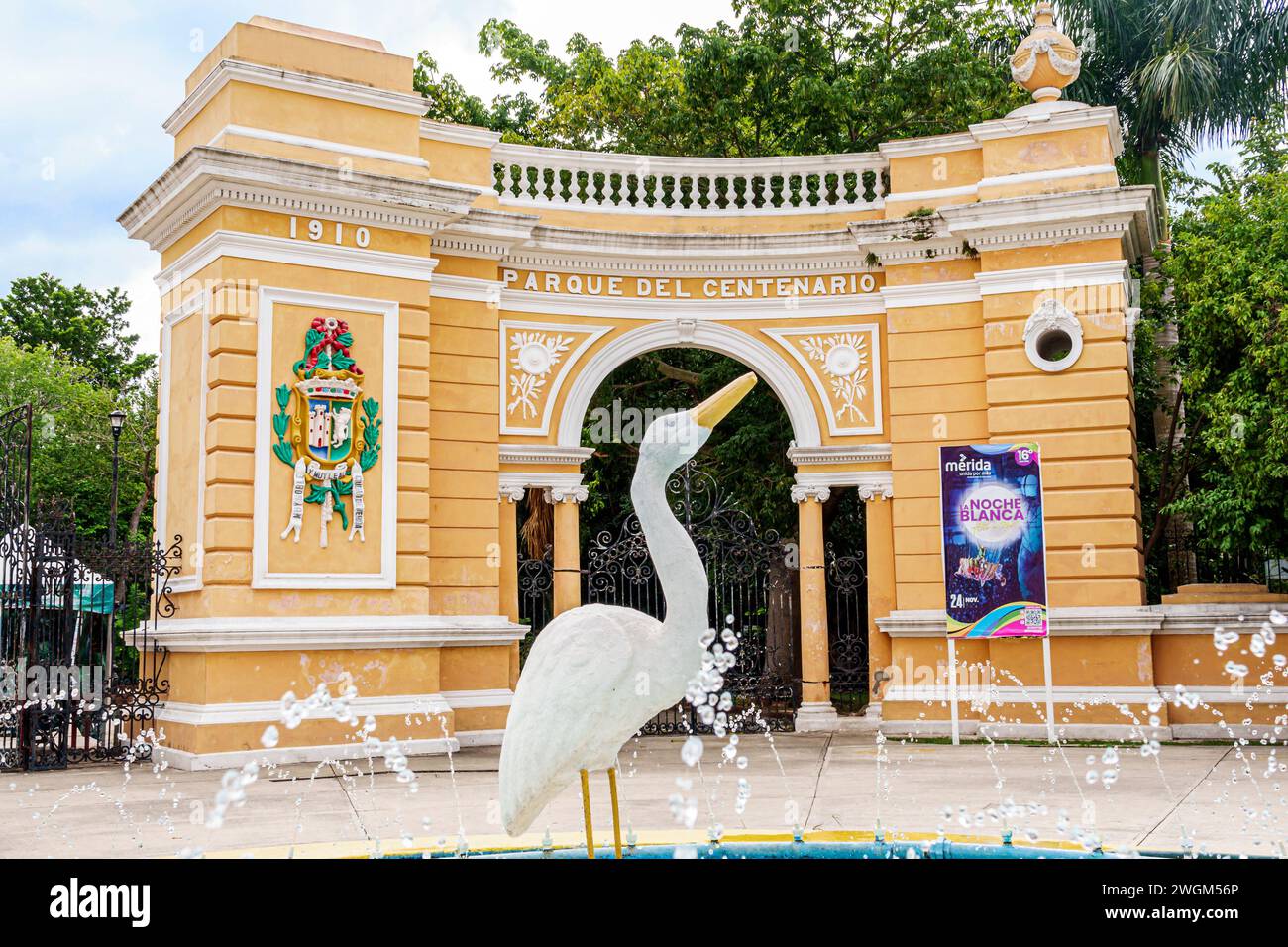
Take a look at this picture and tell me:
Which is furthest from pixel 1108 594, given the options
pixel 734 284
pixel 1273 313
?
pixel 734 284

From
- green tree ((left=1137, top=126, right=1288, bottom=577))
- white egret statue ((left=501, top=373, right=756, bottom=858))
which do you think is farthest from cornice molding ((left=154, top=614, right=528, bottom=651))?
green tree ((left=1137, top=126, right=1288, bottom=577))

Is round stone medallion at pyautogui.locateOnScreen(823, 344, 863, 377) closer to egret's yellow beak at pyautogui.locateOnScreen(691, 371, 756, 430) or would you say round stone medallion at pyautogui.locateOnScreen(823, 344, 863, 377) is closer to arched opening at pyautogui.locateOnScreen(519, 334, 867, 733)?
arched opening at pyautogui.locateOnScreen(519, 334, 867, 733)

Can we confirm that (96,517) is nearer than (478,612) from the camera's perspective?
No

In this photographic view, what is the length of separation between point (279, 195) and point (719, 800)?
770cm

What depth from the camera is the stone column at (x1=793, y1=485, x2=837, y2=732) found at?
569 inches

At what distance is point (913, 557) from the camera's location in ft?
46.6

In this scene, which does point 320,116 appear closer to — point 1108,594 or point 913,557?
point 913,557

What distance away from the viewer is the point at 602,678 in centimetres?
452

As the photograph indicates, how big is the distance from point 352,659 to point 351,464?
6.76ft

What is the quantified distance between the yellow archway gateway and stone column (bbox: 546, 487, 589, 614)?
0.04 meters

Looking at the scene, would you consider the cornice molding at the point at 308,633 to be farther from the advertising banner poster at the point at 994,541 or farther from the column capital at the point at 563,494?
the advertising banner poster at the point at 994,541

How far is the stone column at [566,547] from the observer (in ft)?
47.3

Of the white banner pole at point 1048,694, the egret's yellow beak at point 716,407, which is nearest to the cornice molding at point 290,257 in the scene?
the white banner pole at point 1048,694
